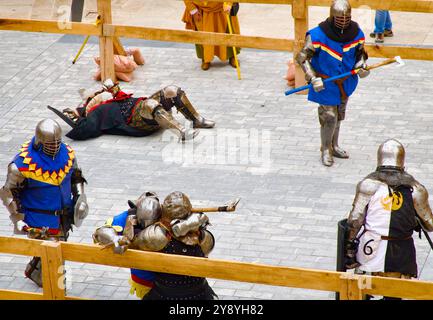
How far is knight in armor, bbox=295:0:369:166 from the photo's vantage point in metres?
11.3

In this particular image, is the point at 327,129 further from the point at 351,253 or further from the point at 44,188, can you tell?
the point at 44,188

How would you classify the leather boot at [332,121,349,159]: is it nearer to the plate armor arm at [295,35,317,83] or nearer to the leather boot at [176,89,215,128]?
the plate armor arm at [295,35,317,83]

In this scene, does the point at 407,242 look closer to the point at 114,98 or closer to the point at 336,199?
the point at 336,199

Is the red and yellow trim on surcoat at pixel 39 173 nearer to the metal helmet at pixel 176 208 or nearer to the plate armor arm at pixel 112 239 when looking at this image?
the plate armor arm at pixel 112 239

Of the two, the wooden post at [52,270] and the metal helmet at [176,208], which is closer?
the wooden post at [52,270]

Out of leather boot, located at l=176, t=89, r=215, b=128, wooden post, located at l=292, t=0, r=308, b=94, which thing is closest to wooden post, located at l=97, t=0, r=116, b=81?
leather boot, located at l=176, t=89, r=215, b=128

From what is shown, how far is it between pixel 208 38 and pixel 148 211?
5337mm

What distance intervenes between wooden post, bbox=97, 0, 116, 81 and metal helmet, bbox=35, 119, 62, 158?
4559 millimetres

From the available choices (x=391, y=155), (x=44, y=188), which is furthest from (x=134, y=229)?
(x=391, y=155)

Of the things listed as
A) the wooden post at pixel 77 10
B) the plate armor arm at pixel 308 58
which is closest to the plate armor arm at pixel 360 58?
the plate armor arm at pixel 308 58

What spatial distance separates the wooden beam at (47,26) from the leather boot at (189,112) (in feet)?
5.71

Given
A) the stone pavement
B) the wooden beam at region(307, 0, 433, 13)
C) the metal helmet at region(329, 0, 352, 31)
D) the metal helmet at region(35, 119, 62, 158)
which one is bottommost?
the stone pavement

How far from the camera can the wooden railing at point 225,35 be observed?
12.8 meters

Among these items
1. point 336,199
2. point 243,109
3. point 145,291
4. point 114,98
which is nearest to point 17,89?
point 114,98
